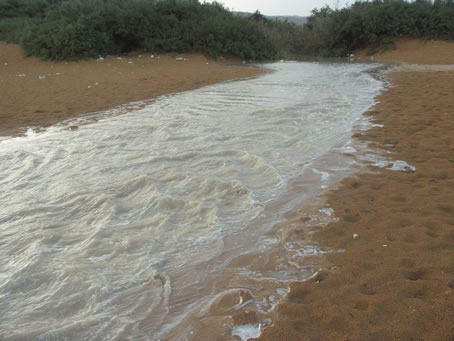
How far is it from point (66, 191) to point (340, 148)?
3750 millimetres

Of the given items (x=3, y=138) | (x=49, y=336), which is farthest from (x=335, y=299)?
(x=3, y=138)

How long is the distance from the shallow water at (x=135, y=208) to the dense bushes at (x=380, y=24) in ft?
58.0

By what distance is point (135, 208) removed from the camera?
12.0 feet

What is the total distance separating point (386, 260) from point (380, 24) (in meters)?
23.3

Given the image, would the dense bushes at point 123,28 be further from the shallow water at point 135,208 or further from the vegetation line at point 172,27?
the shallow water at point 135,208

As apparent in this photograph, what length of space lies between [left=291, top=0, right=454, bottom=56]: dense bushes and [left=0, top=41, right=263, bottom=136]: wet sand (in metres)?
10.6

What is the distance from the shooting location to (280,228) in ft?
10.4

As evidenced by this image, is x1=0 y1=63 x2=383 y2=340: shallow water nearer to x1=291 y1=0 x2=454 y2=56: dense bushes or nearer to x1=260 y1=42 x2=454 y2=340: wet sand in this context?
x1=260 y1=42 x2=454 y2=340: wet sand

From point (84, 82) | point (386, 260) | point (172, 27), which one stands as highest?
point (172, 27)

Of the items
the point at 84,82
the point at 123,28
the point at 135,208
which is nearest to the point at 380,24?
the point at 123,28

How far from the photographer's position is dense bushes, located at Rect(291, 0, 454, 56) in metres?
20.6

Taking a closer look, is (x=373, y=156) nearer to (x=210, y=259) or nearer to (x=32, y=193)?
(x=210, y=259)

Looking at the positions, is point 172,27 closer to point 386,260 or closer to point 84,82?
point 84,82

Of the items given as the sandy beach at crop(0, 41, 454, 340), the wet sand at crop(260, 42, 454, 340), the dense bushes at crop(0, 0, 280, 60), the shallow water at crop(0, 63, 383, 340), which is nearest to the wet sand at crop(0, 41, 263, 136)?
the sandy beach at crop(0, 41, 454, 340)
